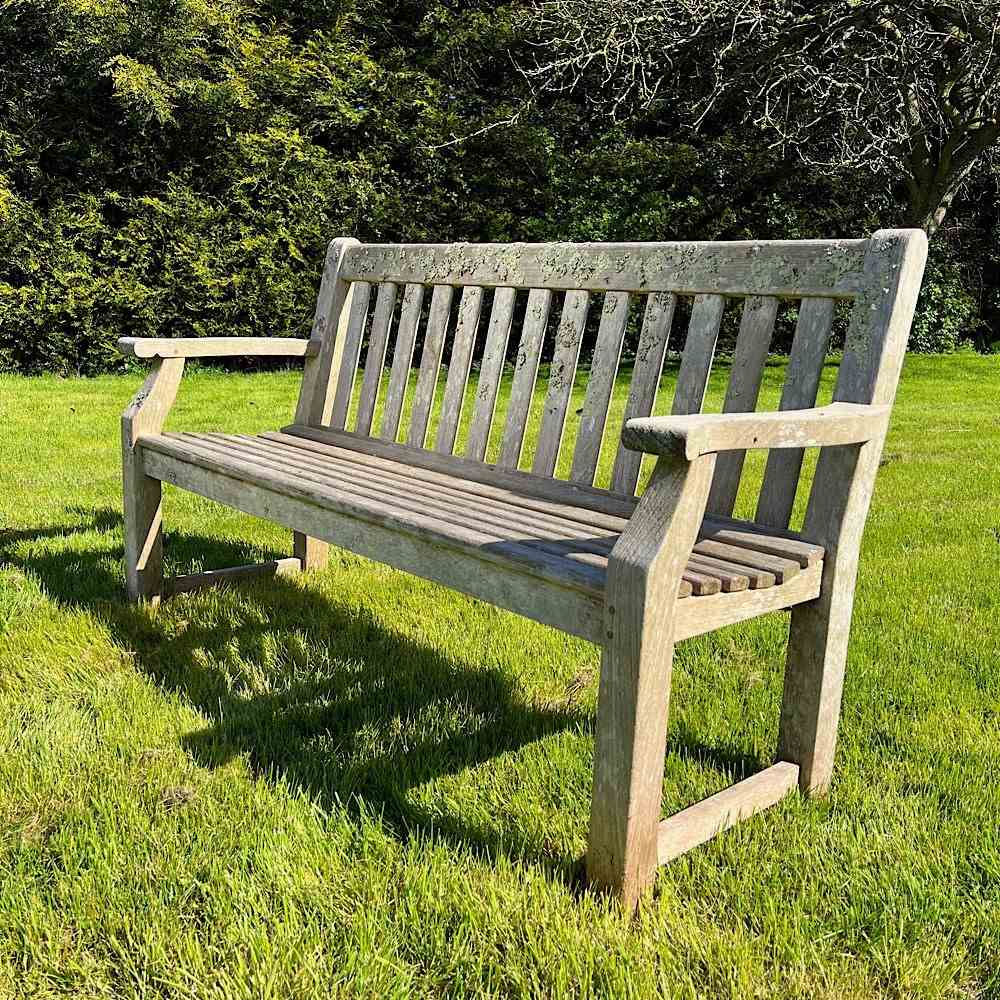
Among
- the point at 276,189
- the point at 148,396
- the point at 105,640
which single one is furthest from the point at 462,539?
the point at 276,189

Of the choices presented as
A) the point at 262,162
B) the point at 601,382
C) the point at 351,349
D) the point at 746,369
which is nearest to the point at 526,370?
the point at 601,382

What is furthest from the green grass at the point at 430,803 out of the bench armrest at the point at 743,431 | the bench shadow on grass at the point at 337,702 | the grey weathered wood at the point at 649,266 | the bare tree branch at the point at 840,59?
the bare tree branch at the point at 840,59

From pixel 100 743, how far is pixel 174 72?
8.78 metres

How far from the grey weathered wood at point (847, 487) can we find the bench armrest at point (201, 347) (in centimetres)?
204

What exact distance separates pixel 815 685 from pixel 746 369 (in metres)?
0.74

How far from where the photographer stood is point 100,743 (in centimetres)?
236

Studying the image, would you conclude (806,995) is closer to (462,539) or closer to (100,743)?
(462,539)

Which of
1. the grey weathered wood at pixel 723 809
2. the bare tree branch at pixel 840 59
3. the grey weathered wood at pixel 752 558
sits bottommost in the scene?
the grey weathered wood at pixel 723 809

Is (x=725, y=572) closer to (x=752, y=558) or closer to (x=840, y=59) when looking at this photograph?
(x=752, y=558)

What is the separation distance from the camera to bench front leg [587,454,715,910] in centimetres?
167

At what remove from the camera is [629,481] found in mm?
2520

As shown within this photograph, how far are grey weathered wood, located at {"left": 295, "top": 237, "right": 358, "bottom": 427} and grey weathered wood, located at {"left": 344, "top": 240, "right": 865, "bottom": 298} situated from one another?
268mm

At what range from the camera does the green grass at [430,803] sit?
1.66m

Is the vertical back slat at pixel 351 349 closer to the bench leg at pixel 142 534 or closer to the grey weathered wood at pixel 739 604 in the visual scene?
the bench leg at pixel 142 534
